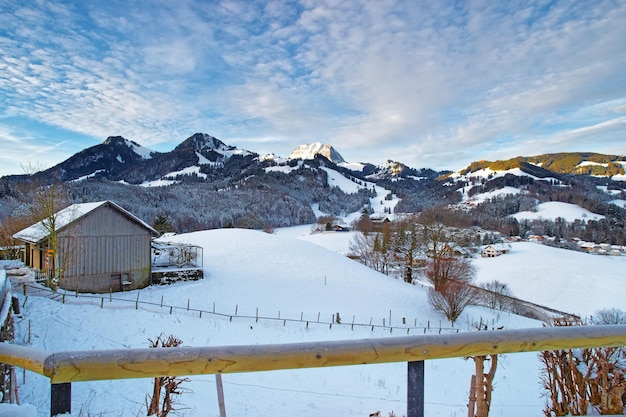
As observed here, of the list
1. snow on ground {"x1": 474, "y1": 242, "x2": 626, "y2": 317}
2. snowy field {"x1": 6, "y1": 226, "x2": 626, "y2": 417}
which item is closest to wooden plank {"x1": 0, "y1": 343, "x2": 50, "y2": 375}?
snowy field {"x1": 6, "y1": 226, "x2": 626, "y2": 417}

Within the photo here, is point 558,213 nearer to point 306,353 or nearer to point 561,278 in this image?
point 561,278

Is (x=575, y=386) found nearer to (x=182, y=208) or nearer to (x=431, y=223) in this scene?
(x=431, y=223)

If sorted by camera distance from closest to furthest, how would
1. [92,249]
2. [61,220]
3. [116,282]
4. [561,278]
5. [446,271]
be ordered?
[61,220] < [92,249] < [116,282] < [446,271] < [561,278]

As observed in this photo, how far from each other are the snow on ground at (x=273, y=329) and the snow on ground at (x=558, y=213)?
135 m

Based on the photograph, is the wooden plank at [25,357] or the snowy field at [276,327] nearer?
the wooden plank at [25,357]

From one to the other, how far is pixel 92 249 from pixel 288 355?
2507cm

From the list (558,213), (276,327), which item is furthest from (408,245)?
(558,213)

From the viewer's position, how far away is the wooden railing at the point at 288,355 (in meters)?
1.97

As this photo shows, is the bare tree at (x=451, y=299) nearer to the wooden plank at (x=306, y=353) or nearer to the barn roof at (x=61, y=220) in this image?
the barn roof at (x=61, y=220)

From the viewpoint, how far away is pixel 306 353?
220 centimetres

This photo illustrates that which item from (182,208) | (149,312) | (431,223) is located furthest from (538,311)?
(182,208)

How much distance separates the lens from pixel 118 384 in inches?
373

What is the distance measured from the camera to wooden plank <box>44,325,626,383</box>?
198cm

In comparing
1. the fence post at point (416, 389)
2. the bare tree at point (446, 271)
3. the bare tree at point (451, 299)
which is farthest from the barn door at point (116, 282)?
the fence post at point (416, 389)
